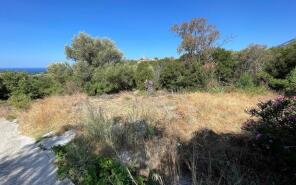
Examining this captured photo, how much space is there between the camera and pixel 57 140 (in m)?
4.70

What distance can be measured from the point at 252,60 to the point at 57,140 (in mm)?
9239

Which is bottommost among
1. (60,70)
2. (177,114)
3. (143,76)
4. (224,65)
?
(177,114)

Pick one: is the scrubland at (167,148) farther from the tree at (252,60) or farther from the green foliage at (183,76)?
the tree at (252,60)

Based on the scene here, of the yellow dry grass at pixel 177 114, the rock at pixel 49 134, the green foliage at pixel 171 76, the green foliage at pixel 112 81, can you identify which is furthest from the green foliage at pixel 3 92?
the rock at pixel 49 134

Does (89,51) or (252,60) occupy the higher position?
(89,51)

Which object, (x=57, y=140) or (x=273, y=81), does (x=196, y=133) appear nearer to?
(x=57, y=140)

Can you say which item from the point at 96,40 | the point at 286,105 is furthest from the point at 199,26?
the point at 286,105

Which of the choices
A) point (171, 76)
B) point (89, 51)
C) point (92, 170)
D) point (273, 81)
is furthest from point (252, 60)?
point (89, 51)

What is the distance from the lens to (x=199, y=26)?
1174cm

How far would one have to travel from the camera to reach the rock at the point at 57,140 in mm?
4445

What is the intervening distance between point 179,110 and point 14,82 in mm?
10499

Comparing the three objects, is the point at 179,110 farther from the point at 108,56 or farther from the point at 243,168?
the point at 108,56

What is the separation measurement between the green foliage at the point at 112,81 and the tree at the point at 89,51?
3.76m

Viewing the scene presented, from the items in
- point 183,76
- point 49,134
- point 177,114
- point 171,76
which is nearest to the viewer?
point 49,134
